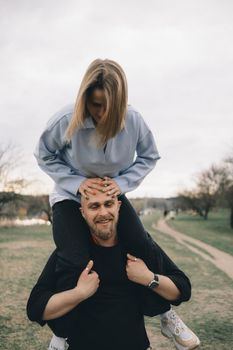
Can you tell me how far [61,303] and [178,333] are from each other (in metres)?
1.01

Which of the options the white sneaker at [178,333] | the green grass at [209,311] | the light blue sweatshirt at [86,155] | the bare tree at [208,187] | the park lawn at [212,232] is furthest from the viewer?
the bare tree at [208,187]

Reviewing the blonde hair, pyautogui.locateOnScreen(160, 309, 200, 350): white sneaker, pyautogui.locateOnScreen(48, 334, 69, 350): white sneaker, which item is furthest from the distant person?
pyautogui.locateOnScreen(160, 309, 200, 350): white sneaker

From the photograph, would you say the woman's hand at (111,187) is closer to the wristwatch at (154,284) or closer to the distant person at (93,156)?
the distant person at (93,156)

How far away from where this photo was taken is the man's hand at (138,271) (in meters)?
2.79

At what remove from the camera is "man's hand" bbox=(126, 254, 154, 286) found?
2789 millimetres

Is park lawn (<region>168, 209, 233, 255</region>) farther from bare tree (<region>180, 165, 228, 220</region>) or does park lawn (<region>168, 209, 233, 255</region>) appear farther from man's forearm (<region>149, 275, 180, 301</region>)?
man's forearm (<region>149, 275, 180, 301</region>)

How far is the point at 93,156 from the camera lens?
9.50ft

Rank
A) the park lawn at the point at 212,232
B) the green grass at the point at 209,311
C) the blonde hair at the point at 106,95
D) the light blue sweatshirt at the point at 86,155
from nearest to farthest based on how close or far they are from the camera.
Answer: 1. the blonde hair at the point at 106,95
2. the light blue sweatshirt at the point at 86,155
3. the green grass at the point at 209,311
4. the park lawn at the point at 212,232

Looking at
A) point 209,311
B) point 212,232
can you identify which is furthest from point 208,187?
point 209,311

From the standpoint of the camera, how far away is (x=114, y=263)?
2.95 meters

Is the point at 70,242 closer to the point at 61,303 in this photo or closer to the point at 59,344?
the point at 61,303

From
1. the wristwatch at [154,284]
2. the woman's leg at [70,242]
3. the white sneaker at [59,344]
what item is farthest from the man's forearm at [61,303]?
the wristwatch at [154,284]

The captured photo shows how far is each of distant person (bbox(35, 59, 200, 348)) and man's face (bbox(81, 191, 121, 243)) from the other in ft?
0.18

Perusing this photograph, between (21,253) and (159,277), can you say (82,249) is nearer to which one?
(159,277)
